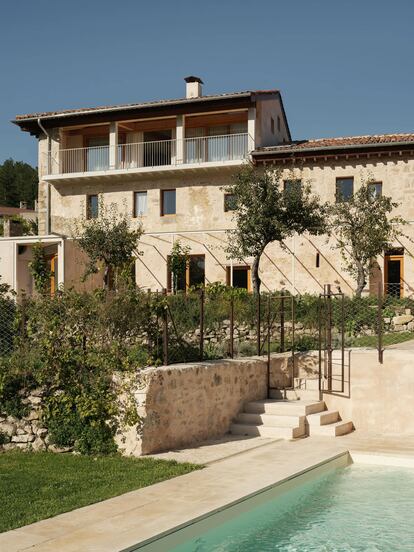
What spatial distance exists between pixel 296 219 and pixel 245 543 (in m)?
→ 15.6

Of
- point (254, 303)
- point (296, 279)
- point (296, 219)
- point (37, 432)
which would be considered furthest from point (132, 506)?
point (296, 279)

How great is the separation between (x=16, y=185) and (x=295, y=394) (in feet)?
232

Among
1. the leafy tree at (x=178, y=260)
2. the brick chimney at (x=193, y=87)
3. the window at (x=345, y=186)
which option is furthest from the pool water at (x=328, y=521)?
the brick chimney at (x=193, y=87)

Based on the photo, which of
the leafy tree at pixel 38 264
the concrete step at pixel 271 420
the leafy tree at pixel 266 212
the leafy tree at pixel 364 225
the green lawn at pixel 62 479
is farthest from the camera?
the leafy tree at pixel 38 264

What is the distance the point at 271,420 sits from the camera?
11.3 meters

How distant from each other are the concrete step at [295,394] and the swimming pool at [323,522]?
3383 mm

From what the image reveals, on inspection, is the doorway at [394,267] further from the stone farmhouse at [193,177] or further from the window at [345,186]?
the window at [345,186]

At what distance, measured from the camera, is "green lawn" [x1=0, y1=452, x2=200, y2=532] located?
6762 millimetres

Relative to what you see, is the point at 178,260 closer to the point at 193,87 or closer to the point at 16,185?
the point at 193,87

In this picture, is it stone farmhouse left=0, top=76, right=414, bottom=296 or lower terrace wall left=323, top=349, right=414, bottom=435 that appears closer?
lower terrace wall left=323, top=349, right=414, bottom=435

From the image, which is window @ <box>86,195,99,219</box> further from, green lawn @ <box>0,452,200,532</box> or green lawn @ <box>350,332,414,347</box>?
green lawn @ <box>0,452,200,532</box>

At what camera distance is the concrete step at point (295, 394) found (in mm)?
12180

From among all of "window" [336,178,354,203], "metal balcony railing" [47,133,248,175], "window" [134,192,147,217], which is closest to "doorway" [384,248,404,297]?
"window" [336,178,354,203]

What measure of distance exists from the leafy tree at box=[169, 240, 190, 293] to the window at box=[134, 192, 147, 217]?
2.42 m
